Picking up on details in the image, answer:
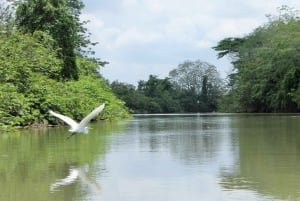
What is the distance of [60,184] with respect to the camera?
7680 millimetres

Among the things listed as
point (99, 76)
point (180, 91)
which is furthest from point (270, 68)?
point (180, 91)

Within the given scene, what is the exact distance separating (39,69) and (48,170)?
58.5ft

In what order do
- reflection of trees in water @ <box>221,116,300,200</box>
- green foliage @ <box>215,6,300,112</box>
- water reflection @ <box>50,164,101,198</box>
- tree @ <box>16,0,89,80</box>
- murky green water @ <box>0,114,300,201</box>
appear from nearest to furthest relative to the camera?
murky green water @ <box>0,114,300,201</box> < reflection of trees in water @ <box>221,116,300,200</box> < water reflection @ <box>50,164,101,198</box> < tree @ <box>16,0,89,80</box> < green foliage @ <box>215,6,300,112</box>

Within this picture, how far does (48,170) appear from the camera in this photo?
9.12 metres

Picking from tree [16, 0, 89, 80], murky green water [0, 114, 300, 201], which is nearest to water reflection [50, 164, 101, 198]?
murky green water [0, 114, 300, 201]

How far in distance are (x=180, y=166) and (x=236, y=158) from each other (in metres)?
1.61

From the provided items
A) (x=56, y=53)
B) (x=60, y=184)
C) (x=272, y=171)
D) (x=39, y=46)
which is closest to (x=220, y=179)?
(x=272, y=171)

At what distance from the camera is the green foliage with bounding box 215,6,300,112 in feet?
162

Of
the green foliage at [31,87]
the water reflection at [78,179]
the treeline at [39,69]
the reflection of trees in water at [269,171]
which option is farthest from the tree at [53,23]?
the water reflection at [78,179]

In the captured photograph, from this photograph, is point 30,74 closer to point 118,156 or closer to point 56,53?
point 56,53

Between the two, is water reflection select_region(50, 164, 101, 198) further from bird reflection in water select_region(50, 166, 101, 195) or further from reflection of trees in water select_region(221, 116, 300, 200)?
reflection of trees in water select_region(221, 116, 300, 200)

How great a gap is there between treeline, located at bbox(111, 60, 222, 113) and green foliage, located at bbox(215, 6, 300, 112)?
1753cm

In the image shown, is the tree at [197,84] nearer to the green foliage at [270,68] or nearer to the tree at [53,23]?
the green foliage at [270,68]

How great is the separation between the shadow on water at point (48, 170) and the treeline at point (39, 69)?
703 centimetres
